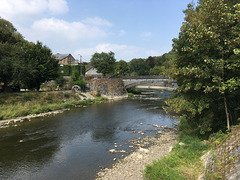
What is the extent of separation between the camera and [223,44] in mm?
10867

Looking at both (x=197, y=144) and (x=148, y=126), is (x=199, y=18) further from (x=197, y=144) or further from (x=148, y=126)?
(x=148, y=126)

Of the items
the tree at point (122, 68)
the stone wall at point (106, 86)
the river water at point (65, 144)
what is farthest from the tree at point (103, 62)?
the river water at point (65, 144)

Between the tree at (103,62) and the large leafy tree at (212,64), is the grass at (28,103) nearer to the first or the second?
the large leafy tree at (212,64)

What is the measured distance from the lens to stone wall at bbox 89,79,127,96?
49906 millimetres

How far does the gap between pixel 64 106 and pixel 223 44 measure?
2958 cm

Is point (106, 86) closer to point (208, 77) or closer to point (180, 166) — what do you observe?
point (208, 77)

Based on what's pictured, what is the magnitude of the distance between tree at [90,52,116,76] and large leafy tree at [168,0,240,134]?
52.4 m

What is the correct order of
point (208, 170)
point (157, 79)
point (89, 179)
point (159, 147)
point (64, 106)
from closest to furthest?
point (208, 170)
point (89, 179)
point (159, 147)
point (64, 106)
point (157, 79)

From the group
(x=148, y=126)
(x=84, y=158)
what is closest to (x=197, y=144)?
(x=84, y=158)

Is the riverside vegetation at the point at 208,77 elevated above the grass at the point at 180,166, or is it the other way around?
the riverside vegetation at the point at 208,77

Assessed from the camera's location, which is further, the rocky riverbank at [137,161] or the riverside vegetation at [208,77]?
the rocky riverbank at [137,161]

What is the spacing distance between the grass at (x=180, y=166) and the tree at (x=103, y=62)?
5603 centimetres

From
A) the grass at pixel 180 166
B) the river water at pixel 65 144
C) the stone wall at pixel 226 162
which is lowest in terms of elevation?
the river water at pixel 65 144

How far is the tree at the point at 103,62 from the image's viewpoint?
64.9 metres
